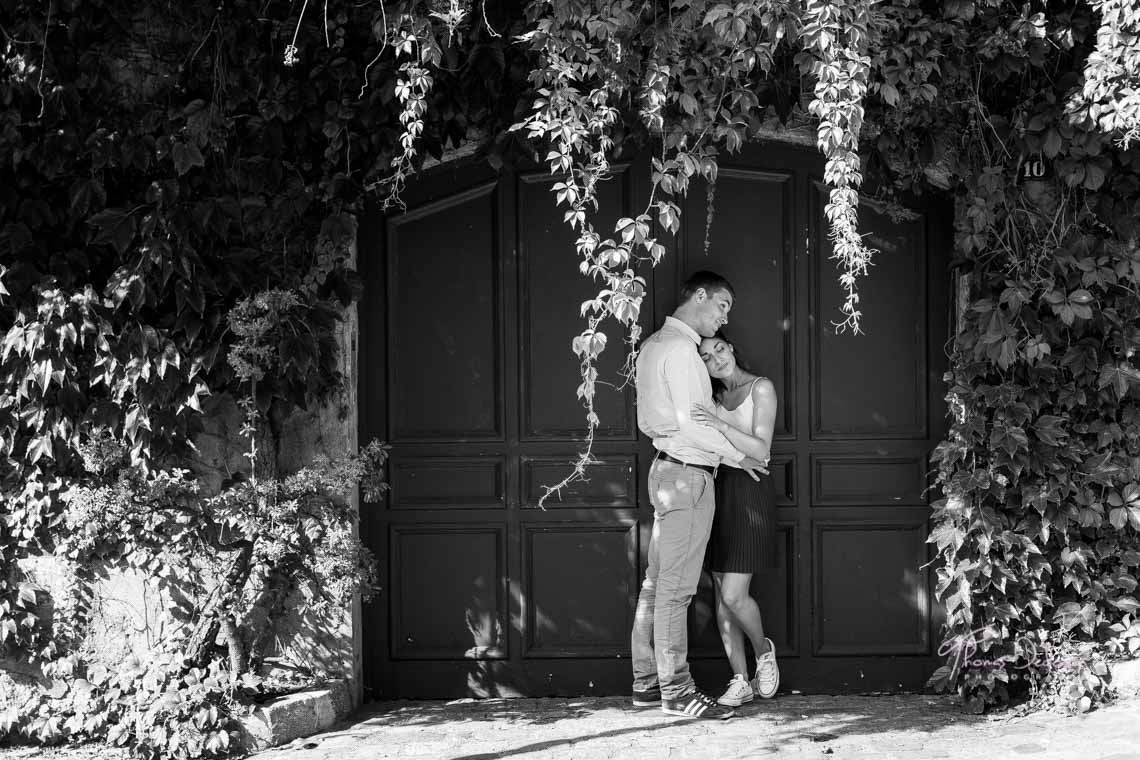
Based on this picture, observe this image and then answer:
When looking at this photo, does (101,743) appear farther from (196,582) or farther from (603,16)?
(603,16)

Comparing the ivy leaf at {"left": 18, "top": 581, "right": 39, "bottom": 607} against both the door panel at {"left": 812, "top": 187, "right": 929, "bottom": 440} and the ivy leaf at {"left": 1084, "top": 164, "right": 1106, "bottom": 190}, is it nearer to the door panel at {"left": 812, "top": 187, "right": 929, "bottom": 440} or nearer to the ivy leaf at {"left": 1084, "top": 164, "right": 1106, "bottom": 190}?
the door panel at {"left": 812, "top": 187, "right": 929, "bottom": 440}

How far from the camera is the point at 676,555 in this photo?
4.95 meters

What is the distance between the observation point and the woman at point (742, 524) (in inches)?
200

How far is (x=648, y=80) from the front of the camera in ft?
14.4

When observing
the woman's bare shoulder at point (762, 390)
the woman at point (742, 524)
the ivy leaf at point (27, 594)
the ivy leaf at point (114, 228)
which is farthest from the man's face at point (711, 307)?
the ivy leaf at point (27, 594)

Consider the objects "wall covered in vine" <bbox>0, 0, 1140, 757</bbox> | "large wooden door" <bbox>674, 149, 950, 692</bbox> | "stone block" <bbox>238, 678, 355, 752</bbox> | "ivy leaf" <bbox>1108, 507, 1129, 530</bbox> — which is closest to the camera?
"stone block" <bbox>238, 678, 355, 752</bbox>

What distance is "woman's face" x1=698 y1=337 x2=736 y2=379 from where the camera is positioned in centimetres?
516

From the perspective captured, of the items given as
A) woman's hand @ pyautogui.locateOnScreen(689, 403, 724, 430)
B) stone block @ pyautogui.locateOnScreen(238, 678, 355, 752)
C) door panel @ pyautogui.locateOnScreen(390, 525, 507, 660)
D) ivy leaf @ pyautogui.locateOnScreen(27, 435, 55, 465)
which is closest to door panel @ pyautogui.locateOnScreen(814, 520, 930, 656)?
woman's hand @ pyautogui.locateOnScreen(689, 403, 724, 430)

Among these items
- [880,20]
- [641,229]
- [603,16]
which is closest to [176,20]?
[603,16]

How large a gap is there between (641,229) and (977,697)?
245 cm

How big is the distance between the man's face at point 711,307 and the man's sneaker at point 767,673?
1.37m

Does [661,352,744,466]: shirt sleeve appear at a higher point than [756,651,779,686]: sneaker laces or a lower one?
higher

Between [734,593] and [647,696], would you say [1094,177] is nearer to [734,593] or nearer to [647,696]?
[734,593]

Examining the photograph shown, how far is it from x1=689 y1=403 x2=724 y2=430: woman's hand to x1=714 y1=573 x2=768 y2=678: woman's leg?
655 millimetres
